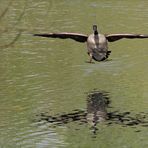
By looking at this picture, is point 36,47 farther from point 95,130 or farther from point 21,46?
point 95,130

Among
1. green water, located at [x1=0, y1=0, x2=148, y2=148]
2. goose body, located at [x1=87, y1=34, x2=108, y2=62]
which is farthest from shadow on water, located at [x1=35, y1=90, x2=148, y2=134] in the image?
goose body, located at [x1=87, y1=34, x2=108, y2=62]

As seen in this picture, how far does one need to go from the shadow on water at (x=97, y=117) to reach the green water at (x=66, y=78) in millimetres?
157

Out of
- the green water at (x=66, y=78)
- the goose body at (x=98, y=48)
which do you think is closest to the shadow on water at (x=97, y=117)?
the green water at (x=66, y=78)

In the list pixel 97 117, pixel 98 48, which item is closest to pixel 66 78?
pixel 98 48

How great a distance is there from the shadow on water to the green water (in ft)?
0.51

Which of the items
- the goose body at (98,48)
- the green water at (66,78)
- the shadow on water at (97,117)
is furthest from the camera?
the goose body at (98,48)

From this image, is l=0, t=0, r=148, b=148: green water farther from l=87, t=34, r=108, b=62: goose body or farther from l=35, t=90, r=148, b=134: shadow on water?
l=87, t=34, r=108, b=62: goose body

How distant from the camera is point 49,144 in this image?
66.1 ft

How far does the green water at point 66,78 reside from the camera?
68.5 ft

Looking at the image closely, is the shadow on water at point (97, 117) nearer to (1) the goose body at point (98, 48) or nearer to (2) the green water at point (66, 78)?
(2) the green water at point (66, 78)

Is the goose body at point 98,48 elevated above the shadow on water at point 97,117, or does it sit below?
above

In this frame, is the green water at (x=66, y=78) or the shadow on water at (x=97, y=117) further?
the shadow on water at (x=97, y=117)

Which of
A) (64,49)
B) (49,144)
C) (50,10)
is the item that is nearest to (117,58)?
(64,49)

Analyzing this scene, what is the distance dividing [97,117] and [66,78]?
5.07m
